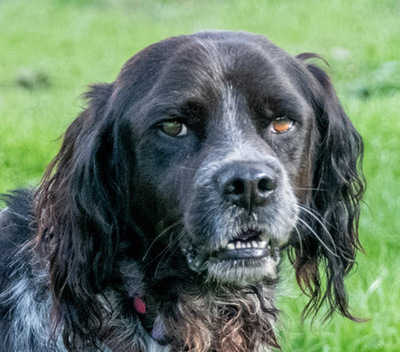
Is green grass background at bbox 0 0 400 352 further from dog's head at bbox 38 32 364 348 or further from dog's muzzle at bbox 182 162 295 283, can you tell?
dog's muzzle at bbox 182 162 295 283

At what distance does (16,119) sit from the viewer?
8.66 metres

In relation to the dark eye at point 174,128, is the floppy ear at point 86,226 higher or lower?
lower

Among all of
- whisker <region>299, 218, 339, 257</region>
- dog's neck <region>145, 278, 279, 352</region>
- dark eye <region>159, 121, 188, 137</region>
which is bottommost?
dog's neck <region>145, 278, 279, 352</region>

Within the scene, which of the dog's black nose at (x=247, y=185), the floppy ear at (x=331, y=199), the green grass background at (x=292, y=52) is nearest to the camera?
the dog's black nose at (x=247, y=185)

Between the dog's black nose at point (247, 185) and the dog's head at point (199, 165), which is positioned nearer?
the dog's black nose at point (247, 185)

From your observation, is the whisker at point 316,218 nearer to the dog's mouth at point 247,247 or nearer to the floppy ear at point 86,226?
the dog's mouth at point 247,247

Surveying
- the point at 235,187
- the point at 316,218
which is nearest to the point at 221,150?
the point at 235,187

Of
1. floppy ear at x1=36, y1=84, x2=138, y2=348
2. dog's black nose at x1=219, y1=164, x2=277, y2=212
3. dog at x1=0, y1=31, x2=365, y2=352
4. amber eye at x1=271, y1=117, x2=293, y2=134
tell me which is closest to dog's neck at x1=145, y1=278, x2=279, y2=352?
dog at x1=0, y1=31, x2=365, y2=352

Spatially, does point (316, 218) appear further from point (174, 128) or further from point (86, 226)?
point (86, 226)

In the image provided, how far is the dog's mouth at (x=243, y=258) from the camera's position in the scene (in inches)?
132

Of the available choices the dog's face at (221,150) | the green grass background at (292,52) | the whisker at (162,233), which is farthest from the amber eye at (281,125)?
the green grass background at (292,52)

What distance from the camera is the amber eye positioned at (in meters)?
3.54

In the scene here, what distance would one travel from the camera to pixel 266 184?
3209mm

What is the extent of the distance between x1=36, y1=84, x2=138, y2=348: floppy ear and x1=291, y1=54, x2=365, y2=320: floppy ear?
0.92 meters
